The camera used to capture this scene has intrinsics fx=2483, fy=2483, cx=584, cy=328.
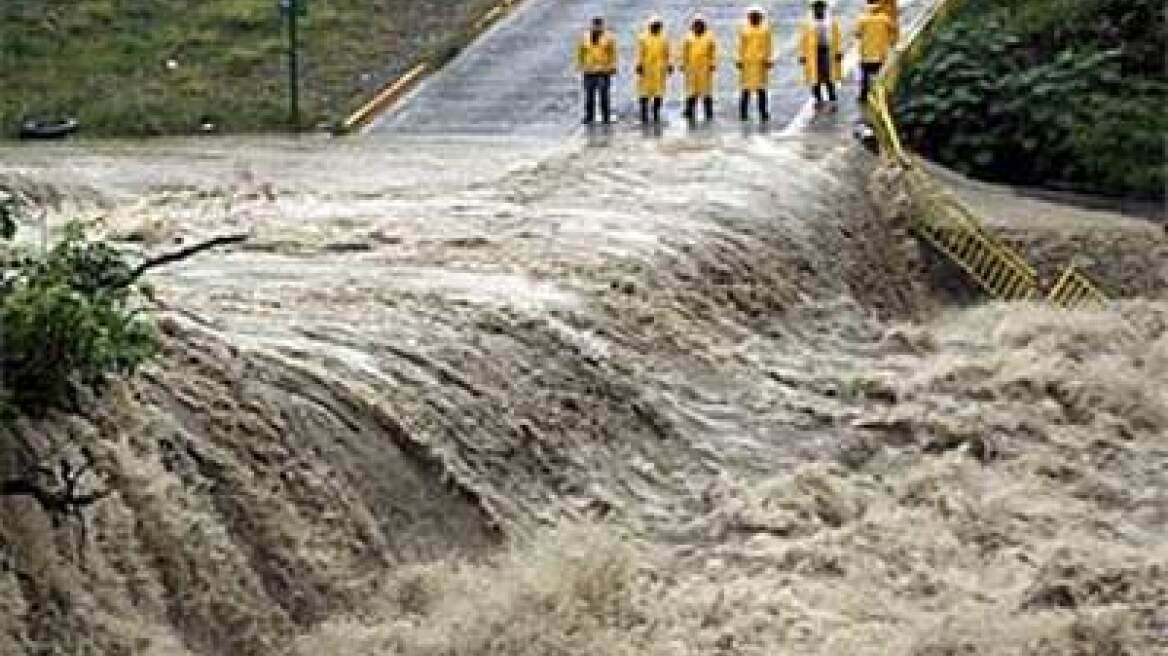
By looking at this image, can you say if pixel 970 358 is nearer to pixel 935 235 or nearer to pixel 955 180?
pixel 935 235

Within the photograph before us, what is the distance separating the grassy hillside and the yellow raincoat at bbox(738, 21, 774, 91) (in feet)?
13.9

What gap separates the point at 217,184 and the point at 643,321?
229 inches

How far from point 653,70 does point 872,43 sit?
77.1 inches

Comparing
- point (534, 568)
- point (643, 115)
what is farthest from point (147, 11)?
point (534, 568)

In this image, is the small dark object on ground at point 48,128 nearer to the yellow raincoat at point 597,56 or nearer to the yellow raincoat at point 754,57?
the yellow raincoat at point 597,56

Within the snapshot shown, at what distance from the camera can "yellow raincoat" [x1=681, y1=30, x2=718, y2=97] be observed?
22047 millimetres

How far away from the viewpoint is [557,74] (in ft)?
81.8

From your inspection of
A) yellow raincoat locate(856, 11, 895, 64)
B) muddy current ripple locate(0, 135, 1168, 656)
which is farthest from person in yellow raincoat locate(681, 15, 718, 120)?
muddy current ripple locate(0, 135, 1168, 656)

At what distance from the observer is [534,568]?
11258 millimetres

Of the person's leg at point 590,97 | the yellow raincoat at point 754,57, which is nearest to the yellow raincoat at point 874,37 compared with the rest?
the yellow raincoat at point 754,57

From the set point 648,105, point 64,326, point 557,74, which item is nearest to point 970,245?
point 648,105

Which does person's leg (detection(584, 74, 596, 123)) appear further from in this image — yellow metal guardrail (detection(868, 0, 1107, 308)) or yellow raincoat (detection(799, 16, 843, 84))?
yellow metal guardrail (detection(868, 0, 1107, 308))

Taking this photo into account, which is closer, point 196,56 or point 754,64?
point 754,64

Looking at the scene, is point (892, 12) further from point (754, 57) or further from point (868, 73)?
point (754, 57)
